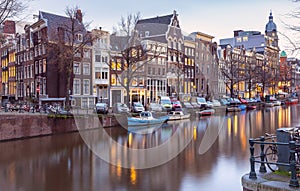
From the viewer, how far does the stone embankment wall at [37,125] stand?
2784cm

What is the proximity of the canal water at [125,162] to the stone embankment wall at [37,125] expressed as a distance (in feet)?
3.46

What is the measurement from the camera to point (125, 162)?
19.1m

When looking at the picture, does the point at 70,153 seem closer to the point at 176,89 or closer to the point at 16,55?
the point at 16,55

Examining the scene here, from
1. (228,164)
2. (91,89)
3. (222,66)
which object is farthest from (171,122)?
(222,66)

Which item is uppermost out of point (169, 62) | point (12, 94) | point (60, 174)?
point (169, 62)

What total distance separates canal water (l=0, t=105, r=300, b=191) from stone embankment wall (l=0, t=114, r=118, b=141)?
1.06 meters

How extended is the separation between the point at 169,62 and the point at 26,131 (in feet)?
138

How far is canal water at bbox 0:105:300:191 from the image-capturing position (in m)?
14.8

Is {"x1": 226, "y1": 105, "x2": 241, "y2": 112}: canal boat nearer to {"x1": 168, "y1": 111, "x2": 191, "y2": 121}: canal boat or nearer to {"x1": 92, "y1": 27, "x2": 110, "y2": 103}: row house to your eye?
{"x1": 168, "y1": 111, "x2": 191, "y2": 121}: canal boat

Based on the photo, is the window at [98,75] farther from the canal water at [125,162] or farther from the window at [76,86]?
the canal water at [125,162]

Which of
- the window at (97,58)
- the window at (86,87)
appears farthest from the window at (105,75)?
the window at (86,87)

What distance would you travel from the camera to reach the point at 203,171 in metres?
16.8

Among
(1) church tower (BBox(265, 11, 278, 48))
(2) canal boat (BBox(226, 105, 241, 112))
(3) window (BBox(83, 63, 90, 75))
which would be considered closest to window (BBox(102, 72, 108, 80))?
(3) window (BBox(83, 63, 90, 75))

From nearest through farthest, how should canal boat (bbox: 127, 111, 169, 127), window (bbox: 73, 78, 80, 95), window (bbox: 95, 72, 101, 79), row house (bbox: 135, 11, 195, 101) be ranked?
canal boat (bbox: 127, 111, 169, 127) < window (bbox: 73, 78, 80, 95) < window (bbox: 95, 72, 101, 79) < row house (bbox: 135, 11, 195, 101)
